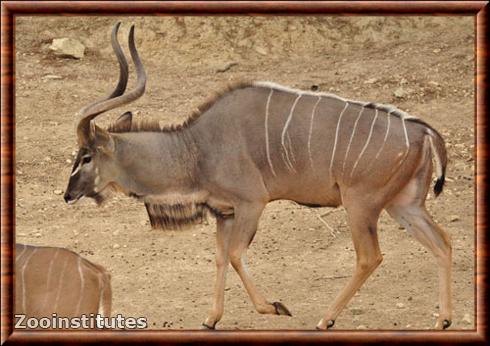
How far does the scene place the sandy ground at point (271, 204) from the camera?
611 centimetres

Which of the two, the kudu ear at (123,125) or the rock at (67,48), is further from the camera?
the rock at (67,48)

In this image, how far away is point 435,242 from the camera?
5.64 metres

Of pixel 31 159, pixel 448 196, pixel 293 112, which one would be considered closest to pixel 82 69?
pixel 31 159

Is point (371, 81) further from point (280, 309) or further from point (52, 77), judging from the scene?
point (280, 309)

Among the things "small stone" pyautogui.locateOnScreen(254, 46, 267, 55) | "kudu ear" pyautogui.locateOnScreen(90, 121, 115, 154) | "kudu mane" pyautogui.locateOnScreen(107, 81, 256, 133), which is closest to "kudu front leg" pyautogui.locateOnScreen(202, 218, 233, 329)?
"kudu mane" pyautogui.locateOnScreen(107, 81, 256, 133)

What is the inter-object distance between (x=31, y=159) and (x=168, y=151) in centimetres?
255

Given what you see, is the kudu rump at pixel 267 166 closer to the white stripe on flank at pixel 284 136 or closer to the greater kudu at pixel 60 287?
the white stripe on flank at pixel 284 136

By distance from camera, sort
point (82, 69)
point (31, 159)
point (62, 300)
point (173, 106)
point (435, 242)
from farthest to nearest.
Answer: point (82, 69) → point (173, 106) → point (31, 159) → point (435, 242) → point (62, 300)

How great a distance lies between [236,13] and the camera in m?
4.89

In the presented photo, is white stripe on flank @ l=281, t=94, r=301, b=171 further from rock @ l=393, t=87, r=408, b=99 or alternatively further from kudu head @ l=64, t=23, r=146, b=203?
rock @ l=393, t=87, r=408, b=99

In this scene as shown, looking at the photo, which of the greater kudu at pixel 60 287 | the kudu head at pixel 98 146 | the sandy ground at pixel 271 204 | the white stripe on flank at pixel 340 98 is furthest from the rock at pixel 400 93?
the greater kudu at pixel 60 287

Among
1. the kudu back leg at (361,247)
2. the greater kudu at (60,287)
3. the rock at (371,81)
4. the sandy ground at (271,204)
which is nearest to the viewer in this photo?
the greater kudu at (60,287)

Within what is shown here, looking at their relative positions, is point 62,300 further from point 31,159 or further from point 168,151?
point 31,159

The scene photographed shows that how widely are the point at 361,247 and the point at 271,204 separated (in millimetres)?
2051
